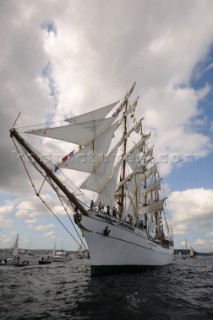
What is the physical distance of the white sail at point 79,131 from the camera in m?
24.8

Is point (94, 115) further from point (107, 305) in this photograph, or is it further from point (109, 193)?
point (107, 305)

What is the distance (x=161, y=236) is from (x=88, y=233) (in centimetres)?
3926

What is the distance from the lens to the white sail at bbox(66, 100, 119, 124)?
92.0 feet

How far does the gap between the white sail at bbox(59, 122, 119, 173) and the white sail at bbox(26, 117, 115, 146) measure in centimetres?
71

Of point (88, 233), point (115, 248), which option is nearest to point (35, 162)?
point (88, 233)

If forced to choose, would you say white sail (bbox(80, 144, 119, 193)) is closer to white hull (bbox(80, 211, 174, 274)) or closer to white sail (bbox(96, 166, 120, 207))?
white sail (bbox(96, 166, 120, 207))

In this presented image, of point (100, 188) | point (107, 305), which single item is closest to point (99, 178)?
point (100, 188)

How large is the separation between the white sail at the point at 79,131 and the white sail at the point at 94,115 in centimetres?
54

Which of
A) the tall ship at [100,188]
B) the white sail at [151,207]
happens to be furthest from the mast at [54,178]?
the white sail at [151,207]

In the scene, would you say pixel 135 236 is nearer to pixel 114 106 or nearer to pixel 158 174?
pixel 114 106

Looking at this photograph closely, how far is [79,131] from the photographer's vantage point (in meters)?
28.0

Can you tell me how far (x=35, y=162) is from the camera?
82.3 ft

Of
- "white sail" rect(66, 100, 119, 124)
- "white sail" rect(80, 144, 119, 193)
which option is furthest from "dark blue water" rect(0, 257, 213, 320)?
"white sail" rect(66, 100, 119, 124)

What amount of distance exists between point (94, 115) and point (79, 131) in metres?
3.83
